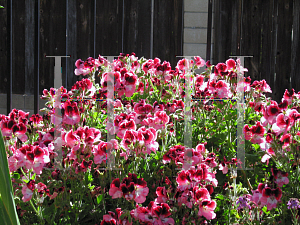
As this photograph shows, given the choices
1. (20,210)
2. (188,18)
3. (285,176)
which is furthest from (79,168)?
(188,18)

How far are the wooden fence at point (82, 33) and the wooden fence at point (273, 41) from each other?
113cm

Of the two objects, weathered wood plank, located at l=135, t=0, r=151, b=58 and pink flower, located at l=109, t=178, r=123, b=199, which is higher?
weathered wood plank, located at l=135, t=0, r=151, b=58

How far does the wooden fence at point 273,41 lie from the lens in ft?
15.7

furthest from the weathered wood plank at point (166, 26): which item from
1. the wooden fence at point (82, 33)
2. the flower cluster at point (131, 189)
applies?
the flower cluster at point (131, 189)

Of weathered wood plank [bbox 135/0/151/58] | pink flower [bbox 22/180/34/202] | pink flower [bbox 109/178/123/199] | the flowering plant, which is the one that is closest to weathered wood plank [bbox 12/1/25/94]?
weathered wood plank [bbox 135/0/151/58]

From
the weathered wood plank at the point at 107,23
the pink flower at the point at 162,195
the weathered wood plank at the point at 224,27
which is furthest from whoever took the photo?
the weathered wood plank at the point at 107,23

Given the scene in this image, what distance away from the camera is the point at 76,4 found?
15.8 ft

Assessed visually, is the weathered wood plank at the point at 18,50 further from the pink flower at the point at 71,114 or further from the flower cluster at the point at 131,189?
the flower cluster at the point at 131,189

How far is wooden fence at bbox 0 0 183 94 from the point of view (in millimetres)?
4617

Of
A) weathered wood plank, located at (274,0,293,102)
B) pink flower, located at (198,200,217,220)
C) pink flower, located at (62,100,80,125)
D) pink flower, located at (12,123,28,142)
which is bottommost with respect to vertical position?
pink flower, located at (198,200,217,220)

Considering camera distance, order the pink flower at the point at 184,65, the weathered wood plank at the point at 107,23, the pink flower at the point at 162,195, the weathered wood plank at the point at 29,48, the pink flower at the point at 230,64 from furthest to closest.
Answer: the weathered wood plank at the point at 29,48 → the weathered wood plank at the point at 107,23 → the pink flower at the point at 184,65 → the pink flower at the point at 230,64 → the pink flower at the point at 162,195

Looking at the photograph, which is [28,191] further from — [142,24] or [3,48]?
[3,48]

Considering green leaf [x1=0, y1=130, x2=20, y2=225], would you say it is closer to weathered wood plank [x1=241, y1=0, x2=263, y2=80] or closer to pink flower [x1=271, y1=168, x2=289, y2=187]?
pink flower [x1=271, y1=168, x2=289, y2=187]

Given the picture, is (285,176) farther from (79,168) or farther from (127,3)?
(127,3)
